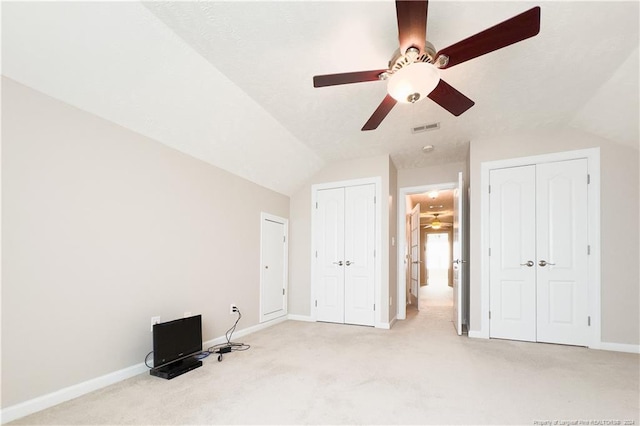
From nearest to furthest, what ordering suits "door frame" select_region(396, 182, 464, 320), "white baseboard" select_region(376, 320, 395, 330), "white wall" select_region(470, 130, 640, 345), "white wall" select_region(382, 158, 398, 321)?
"white wall" select_region(470, 130, 640, 345)
"white baseboard" select_region(376, 320, 395, 330)
"white wall" select_region(382, 158, 398, 321)
"door frame" select_region(396, 182, 464, 320)

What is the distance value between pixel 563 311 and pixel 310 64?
4.03 metres

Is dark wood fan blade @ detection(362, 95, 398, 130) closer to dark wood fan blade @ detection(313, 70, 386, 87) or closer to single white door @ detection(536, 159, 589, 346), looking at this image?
dark wood fan blade @ detection(313, 70, 386, 87)

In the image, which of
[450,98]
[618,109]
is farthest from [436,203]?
[450,98]

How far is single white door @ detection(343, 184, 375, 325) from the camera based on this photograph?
15.0ft

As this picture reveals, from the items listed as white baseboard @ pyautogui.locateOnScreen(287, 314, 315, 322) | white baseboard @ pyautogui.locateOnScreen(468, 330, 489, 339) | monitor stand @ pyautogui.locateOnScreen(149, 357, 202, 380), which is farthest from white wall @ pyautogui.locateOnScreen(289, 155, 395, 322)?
monitor stand @ pyautogui.locateOnScreen(149, 357, 202, 380)

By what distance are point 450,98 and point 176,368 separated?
3195 mm

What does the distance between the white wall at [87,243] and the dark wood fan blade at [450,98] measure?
2.55 m

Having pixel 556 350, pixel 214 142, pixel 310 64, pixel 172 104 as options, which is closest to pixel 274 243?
pixel 214 142

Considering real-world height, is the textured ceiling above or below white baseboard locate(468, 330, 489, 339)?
above

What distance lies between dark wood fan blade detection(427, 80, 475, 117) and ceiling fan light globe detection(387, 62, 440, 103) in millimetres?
330

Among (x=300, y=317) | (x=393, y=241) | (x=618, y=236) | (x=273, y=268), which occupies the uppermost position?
(x=618, y=236)

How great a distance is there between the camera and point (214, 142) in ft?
10.8

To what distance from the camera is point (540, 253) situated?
12.3ft

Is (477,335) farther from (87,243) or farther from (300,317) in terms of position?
(87,243)
